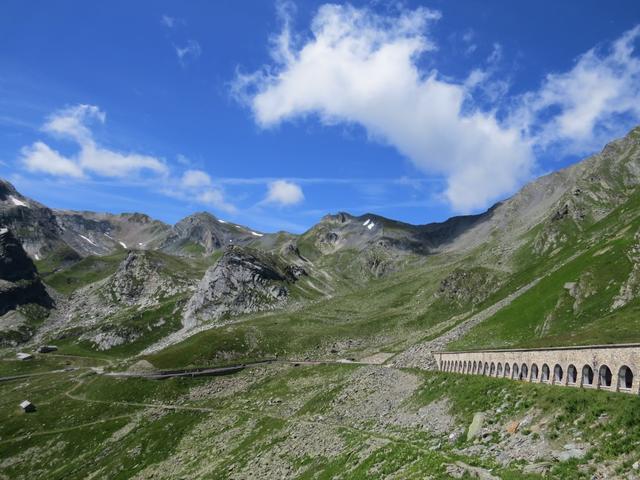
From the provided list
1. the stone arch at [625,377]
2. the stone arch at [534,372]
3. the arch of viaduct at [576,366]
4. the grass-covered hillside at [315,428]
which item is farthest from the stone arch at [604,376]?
the stone arch at [534,372]

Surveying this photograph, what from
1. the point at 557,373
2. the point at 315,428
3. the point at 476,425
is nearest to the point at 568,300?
the point at 315,428

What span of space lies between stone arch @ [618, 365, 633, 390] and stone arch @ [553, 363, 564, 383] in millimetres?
8712

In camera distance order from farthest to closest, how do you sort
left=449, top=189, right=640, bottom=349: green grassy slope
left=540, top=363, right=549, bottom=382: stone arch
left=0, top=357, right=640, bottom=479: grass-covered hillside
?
left=449, top=189, right=640, bottom=349: green grassy slope
left=540, top=363, right=549, bottom=382: stone arch
left=0, top=357, right=640, bottom=479: grass-covered hillside

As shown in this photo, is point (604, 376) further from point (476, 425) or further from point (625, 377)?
point (476, 425)

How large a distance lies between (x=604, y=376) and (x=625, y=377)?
114 inches

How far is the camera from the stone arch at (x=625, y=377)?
36.5 m

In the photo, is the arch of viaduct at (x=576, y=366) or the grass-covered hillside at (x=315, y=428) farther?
the arch of viaduct at (x=576, y=366)

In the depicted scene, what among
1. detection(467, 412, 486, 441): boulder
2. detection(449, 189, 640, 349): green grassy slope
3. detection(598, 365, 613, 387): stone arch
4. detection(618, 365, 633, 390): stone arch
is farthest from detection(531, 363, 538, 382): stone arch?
detection(449, 189, 640, 349): green grassy slope

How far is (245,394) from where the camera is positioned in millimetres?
118562

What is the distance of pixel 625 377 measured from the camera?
1447 inches

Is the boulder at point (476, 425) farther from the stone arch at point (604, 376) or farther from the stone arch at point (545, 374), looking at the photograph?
the stone arch at point (604, 376)

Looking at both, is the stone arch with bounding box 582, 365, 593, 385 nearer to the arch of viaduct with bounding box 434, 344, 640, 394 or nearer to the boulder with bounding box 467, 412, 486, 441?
the arch of viaduct with bounding box 434, 344, 640, 394

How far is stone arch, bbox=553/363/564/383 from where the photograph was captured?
45912mm

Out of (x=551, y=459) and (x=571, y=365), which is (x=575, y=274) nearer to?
(x=571, y=365)
